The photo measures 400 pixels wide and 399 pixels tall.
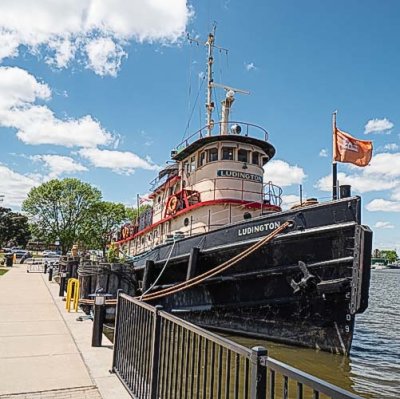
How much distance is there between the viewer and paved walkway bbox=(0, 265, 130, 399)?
464 cm

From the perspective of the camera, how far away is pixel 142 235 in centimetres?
1811

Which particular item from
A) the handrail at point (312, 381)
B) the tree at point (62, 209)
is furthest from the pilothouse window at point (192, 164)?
the tree at point (62, 209)

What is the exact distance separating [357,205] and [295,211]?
1301 mm

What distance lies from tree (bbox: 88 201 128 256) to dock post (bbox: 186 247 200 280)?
4542 cm

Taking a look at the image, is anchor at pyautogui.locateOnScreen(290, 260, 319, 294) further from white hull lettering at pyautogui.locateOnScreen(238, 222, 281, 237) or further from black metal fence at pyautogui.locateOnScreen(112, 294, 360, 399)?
black metal fence at pyautogui.locateOnScreen(112, 294, 360, 399)

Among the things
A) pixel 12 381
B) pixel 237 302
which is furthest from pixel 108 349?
pixel 237 302

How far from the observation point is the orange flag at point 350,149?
9258mm

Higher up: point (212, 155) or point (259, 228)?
point (212, 155)

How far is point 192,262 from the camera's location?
10.5 metres

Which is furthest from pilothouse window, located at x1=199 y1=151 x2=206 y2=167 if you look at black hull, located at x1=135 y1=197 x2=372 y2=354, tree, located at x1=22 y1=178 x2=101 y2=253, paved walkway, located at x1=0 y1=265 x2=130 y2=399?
tree, located at x1=22 y1=178 x2=101 y2=253

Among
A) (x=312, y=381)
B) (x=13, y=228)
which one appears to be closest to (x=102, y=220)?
(x=13, y=228)

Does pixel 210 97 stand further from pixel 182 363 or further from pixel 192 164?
pixel 182 363

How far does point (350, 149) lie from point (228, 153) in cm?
463

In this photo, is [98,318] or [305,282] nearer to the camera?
[98,318]
